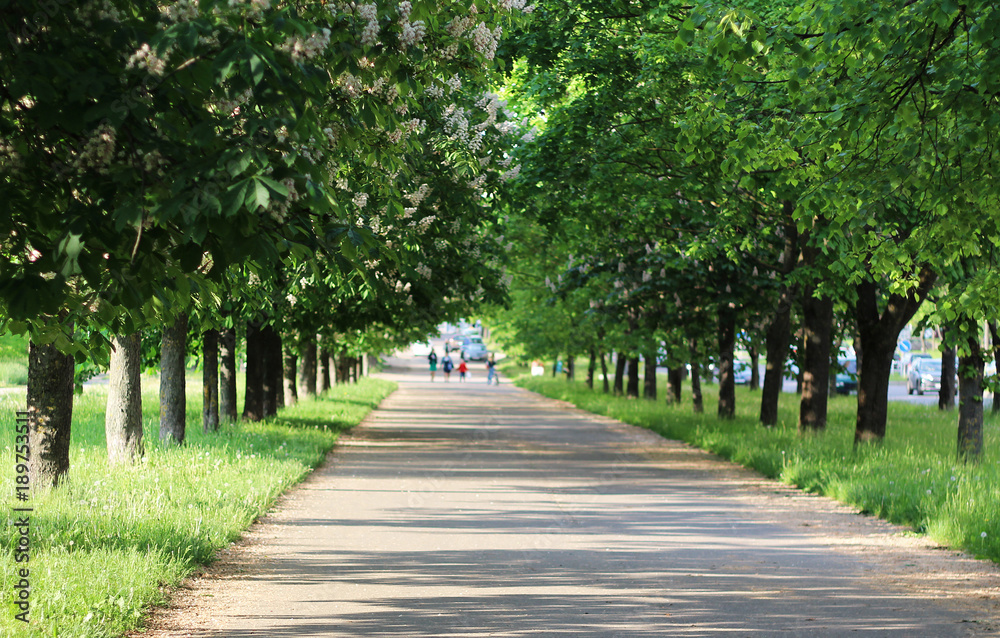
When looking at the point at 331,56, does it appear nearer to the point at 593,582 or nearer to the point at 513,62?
the point at 593,582

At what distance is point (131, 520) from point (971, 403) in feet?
39.2

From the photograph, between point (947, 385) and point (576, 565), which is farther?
point (947, 385)

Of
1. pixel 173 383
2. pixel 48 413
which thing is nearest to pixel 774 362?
pixel 173 383

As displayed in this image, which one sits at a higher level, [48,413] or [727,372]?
[48,413]

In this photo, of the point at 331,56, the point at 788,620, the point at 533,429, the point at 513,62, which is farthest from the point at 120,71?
the point at 533,429

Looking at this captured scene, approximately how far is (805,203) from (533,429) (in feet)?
61.2

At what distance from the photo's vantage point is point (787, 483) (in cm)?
1515

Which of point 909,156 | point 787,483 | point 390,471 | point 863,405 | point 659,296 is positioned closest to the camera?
point 909,156

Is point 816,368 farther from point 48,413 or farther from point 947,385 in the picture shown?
point 947,385

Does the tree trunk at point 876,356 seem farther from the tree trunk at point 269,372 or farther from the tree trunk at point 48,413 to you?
the tree trunk at point 269,372

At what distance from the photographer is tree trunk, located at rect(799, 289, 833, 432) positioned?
19.8m

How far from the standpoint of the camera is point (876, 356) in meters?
17.4

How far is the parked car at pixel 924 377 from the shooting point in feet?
167

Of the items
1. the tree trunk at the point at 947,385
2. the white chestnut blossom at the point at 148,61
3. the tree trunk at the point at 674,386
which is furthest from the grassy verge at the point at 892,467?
the white chestnut blossom at the point at 148,61
